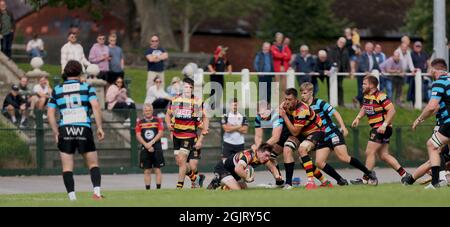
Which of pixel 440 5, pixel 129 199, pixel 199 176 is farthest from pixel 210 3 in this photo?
pixel 129 199

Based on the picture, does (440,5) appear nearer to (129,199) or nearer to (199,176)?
(199,176)

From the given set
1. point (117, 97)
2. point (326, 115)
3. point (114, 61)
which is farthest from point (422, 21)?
point (326, 115)

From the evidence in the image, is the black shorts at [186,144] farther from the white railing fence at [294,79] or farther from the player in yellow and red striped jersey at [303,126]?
the white railing fence at [294,79]


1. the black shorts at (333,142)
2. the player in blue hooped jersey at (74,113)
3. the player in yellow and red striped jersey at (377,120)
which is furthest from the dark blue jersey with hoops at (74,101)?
the player in yellow and red striped jersey at (377,120)

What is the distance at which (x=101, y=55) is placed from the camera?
112ft

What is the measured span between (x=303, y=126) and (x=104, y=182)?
8099 millimetres

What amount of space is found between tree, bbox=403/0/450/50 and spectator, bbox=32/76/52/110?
106 ft

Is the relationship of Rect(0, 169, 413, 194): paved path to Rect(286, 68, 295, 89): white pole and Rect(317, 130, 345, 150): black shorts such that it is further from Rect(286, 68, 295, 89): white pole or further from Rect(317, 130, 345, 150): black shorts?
Rect(317, 130, 345, 150): black shorts

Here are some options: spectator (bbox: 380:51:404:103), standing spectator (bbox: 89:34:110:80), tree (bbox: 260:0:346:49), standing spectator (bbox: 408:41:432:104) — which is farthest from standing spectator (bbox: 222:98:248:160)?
tree (bbox: 260:0:346:49)

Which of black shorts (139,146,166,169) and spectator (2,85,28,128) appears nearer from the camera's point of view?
black shorts (139,146,166,169)

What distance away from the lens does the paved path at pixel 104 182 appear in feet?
89.7

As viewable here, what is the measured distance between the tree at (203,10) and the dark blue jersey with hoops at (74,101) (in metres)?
53.9

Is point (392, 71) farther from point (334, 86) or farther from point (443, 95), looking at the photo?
point (443, 95)

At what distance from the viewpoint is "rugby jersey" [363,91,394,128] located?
23.7m
